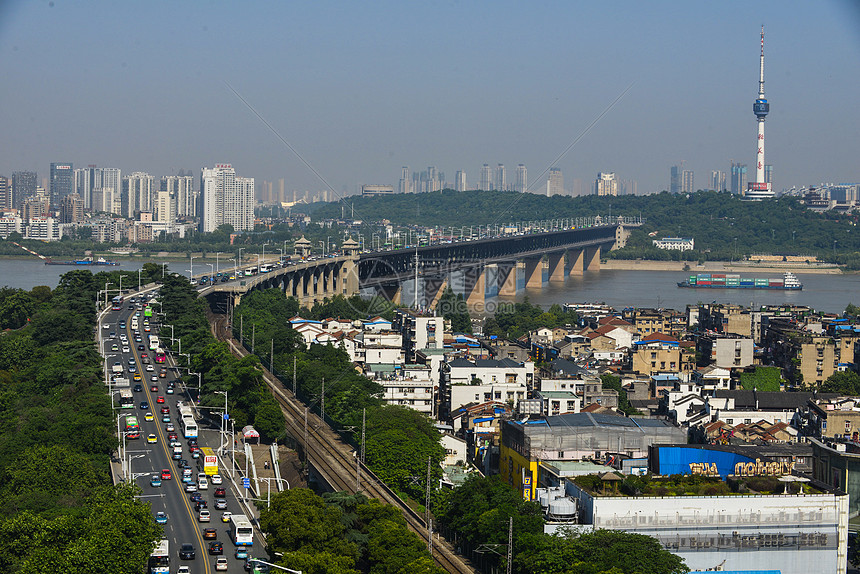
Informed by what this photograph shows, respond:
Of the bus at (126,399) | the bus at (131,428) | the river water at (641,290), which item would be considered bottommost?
the bus at (131,428)

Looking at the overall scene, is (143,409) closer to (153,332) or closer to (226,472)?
(226,472)

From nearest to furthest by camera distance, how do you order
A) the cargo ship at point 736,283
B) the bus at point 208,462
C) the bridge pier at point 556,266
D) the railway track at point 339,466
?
the railway track at point 339,466, the bus at point 208,462, the cargo ship at point 736,283, the bridge pier at point 556,266

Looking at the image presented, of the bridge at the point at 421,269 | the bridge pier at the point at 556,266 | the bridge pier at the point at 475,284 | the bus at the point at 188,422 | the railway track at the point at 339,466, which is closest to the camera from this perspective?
the railway track at the point at 339,466

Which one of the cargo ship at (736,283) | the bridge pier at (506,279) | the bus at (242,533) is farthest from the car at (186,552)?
the cargo ship at (736,283)

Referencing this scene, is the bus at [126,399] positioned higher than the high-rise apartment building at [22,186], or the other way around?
the high-rise apartment building at [22,186]

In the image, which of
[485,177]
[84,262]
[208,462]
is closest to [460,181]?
[485,177]

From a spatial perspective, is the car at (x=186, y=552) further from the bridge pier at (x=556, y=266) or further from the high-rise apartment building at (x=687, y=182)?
the high-rise apartment building at (x=687, y=182)

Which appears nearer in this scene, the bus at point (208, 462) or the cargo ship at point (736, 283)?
the bus at point (208, 462)
